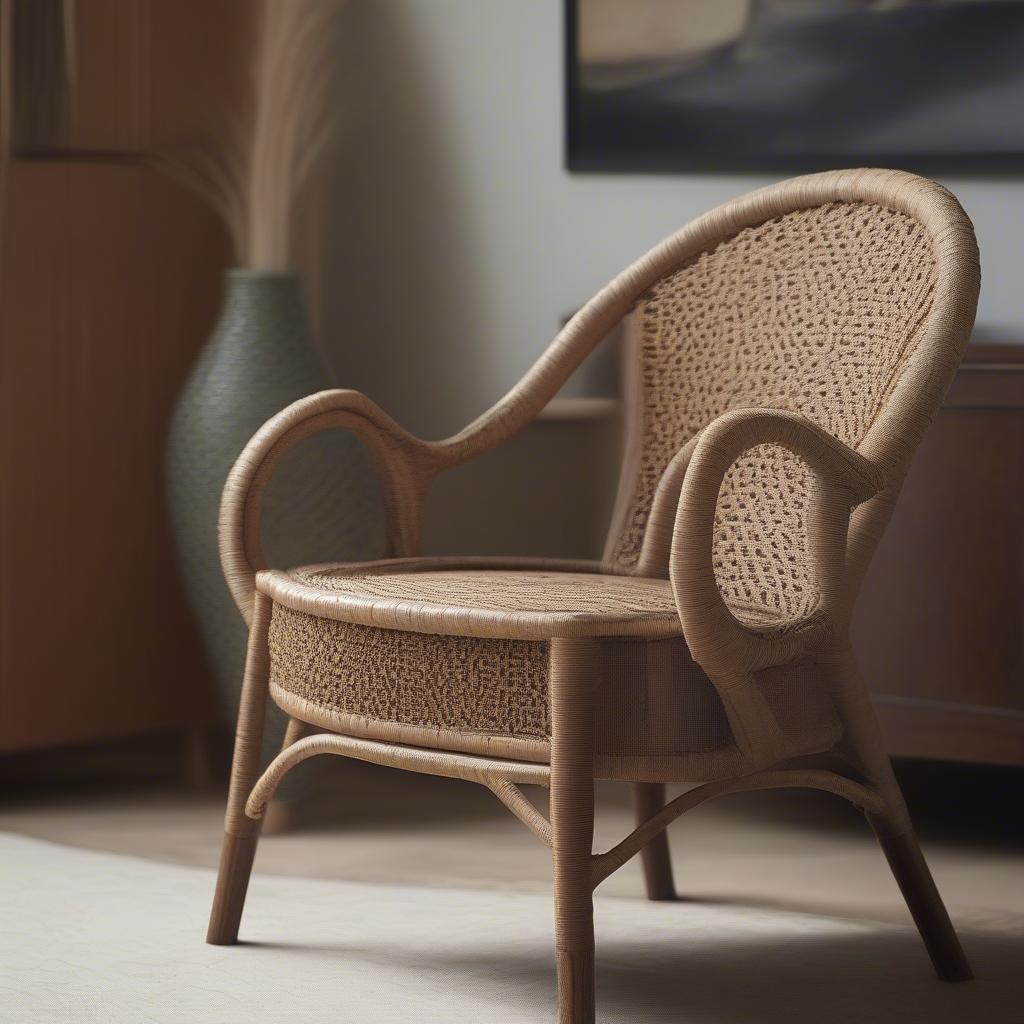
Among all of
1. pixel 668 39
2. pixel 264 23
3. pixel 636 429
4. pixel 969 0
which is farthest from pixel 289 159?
pixel 969 0

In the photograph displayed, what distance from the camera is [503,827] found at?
8.15ft

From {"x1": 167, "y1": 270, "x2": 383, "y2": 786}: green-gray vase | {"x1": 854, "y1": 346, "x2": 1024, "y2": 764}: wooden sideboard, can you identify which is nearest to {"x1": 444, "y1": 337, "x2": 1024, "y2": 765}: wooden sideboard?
{"x1": 854, "y1": 346, "x2": 1024, "y2": 764}: wooden sideboard

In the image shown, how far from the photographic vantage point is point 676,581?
59.2 inches

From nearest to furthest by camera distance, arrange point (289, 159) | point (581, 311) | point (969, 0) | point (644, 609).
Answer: point (644, 609)
point (581, 311)
point (969, 0)
point (289, 159)

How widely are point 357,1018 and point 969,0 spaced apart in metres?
1.64

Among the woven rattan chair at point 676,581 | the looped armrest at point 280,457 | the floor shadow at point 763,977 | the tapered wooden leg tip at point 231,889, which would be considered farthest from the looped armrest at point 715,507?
the tapered wooden leg tip at point 231,889

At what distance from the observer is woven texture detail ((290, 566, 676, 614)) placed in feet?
5.33

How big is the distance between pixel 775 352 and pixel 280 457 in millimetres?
580

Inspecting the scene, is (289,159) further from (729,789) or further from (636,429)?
(729,789)

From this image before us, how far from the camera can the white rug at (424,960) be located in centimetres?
172

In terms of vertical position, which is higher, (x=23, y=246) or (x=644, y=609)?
(x=23, y=246)

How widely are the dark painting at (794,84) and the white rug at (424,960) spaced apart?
1.12 m

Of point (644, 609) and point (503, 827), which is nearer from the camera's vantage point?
point (644, 609)

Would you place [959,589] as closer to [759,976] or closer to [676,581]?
A: [759,976]
